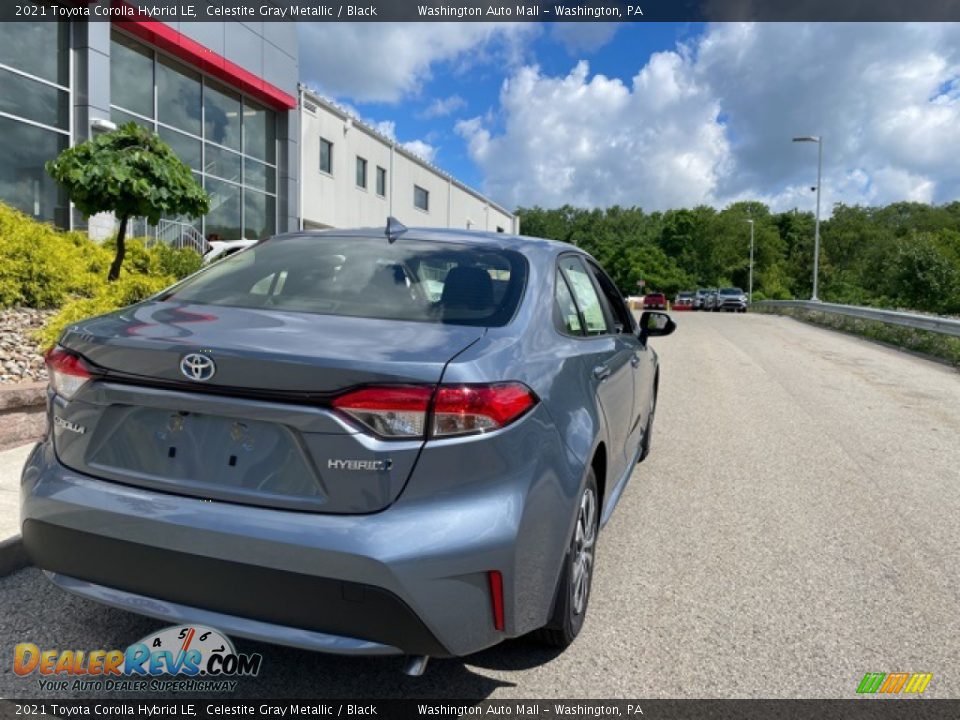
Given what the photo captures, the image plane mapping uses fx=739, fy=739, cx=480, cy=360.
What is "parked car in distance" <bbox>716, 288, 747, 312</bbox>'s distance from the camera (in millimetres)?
44094

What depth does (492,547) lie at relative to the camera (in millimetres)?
2184

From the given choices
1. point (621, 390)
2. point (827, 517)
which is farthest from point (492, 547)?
point (827, 517)

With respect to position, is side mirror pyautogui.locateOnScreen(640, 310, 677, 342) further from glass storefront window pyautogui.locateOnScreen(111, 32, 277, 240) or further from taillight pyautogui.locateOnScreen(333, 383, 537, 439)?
glass storefront window pyautogui.locateOnScreen(111, 32, 277, 240)

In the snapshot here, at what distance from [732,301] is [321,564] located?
45.4 m

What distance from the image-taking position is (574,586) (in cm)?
284

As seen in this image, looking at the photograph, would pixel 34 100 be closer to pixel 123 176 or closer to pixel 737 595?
pixel 123 176

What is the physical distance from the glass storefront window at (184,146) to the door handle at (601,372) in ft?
53.2

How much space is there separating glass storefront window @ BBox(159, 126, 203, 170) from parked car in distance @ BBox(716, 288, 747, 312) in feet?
112

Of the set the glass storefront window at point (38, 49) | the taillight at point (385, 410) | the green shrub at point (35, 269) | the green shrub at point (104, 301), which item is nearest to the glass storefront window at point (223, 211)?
the glass storefront window at point (38, 49)

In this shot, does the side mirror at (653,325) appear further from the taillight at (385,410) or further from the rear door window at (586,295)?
the taillight at (385,410)

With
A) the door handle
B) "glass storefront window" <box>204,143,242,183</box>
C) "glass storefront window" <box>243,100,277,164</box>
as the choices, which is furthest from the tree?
"glass storefront window" <box>243,100,277,164</box>

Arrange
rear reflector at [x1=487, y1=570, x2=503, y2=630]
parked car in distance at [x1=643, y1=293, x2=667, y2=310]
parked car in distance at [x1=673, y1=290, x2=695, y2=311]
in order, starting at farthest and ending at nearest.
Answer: parked car in distance at [x1=673, y1=290, x2=695, y2=311] < parked car in distance at [x1=643, y1=293, x2=667, y2=310] < rear reflector at [x1=487, y1=570, x2=503, y2=630]

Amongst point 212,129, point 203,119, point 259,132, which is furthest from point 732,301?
point 203,119

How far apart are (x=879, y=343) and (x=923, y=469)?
40.9ft
